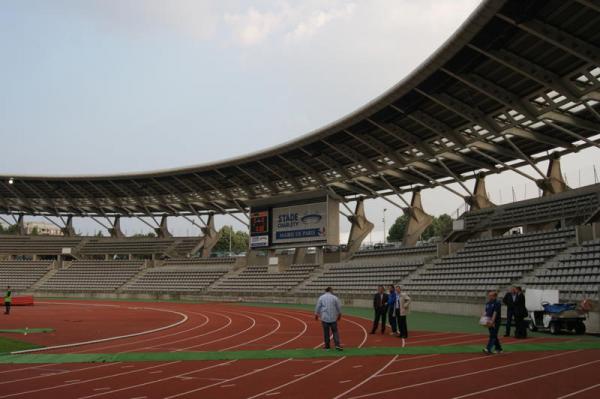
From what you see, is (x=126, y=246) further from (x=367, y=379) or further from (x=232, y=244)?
(x=232, y=244)

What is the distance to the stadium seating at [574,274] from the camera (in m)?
18.6

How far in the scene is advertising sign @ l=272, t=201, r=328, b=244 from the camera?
4128 cm

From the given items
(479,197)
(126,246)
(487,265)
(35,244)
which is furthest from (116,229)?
(487,265)

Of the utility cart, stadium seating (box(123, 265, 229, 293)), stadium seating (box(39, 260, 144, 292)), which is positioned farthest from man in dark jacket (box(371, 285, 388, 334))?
stadium seating (box(39, 260, 144, 292))

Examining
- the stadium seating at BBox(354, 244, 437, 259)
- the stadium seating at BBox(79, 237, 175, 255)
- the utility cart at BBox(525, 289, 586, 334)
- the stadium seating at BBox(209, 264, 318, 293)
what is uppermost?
the stadium seating at BBox(79, 237, 175, 255)

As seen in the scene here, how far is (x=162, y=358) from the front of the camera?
39.8ft

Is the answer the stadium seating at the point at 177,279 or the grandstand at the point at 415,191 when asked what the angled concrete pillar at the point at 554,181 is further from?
the stadium seating at the point at 177,279

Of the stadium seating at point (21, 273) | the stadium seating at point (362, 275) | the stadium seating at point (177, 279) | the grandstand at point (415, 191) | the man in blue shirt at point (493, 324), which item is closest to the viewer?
the man in blue shirt at point (493, 324)

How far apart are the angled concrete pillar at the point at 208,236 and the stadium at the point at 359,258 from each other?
0.24m

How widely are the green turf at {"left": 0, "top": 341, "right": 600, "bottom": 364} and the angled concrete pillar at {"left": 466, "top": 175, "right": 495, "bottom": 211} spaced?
2401 cm

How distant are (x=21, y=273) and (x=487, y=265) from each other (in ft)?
159

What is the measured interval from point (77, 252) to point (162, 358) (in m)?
52.8

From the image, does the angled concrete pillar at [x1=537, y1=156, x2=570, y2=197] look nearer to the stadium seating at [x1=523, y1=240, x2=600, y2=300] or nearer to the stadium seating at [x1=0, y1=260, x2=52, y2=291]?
the stadium seating at [x1=523, y1=240, x2=600, y2=300]

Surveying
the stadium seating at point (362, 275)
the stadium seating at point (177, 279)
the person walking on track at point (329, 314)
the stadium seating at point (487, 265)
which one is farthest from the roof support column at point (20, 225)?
the person walking on track at point (329, 314)
